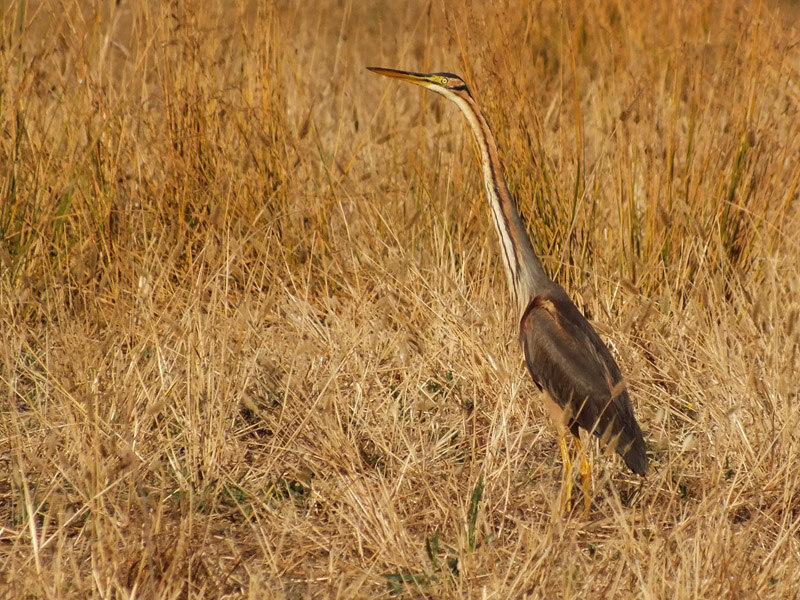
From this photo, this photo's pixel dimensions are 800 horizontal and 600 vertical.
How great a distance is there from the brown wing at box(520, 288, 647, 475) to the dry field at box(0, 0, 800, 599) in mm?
144

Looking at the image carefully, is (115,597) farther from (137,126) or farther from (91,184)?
(137,126)

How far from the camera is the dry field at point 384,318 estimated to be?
292 cm

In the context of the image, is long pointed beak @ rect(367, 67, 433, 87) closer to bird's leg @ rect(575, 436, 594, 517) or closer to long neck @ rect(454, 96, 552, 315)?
long neck @ rect(454, 96, 552, 315)

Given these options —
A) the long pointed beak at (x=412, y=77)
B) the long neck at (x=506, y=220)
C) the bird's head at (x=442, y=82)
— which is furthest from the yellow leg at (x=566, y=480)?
the long pointed beak at (x=412, y=77)

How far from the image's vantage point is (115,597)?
101 inches

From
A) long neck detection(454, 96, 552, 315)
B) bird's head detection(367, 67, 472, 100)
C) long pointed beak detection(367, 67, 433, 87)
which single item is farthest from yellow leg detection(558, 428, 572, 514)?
long pointed beak detection(367, 67, 433, 87)

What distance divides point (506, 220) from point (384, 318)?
0.76 meters

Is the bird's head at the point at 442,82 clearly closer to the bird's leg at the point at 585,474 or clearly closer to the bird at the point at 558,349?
the bird at the point at 558,349

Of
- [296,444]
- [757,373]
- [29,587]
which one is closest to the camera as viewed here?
[29,587]

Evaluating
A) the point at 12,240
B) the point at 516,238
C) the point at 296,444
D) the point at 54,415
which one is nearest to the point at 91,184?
the point at 12,240

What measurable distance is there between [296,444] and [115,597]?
3.55 feet

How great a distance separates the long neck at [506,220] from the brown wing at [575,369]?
110mm

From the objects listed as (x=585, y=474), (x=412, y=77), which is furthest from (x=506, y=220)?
(x=585, y=474)

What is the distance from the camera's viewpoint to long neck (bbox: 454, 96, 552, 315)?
361 centimetres
